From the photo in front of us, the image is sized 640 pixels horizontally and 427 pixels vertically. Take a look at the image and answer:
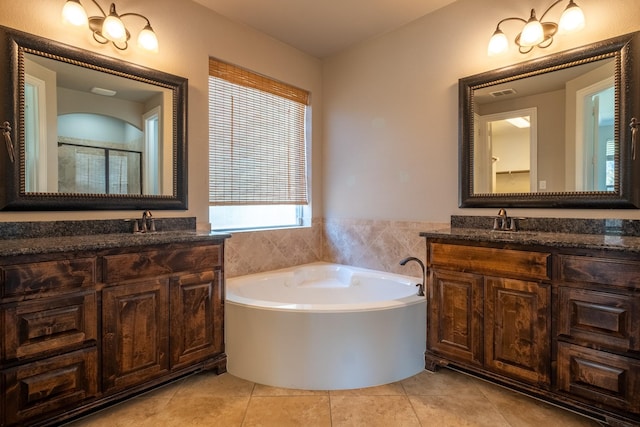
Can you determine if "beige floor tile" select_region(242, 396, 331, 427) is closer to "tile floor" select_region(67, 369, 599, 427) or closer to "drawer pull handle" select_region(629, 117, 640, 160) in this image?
"tile floor" select_region(67, 369, 599, 427)

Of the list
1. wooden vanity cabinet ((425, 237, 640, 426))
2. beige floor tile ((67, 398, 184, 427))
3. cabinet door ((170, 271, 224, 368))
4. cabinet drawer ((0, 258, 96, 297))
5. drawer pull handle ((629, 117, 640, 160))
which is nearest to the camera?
cabinet drawer ((0, 258, 96, 297))

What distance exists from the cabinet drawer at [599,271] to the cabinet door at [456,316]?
0.42 metres

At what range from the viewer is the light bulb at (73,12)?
1834mm

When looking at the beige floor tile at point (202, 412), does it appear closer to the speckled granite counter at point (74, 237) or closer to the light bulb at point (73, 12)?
the speckled granite counter at point (74, 237)

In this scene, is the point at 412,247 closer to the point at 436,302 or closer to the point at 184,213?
the point at 436,302

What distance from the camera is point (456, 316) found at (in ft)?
6.70

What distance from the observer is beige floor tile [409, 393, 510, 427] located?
A: 1.67 metres

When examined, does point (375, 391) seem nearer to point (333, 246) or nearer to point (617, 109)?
point (333, 246)

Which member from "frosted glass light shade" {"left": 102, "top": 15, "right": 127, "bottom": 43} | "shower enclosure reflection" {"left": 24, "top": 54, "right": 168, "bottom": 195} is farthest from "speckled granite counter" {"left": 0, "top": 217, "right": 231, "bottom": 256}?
"frosted glass light shade" {"left": 102, "top": 15, "right": 127, "bottom": 43}

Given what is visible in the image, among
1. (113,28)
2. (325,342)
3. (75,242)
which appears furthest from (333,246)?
(113,28)

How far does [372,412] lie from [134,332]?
129 centimetres

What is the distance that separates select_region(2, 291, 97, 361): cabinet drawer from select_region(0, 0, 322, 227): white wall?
60cm


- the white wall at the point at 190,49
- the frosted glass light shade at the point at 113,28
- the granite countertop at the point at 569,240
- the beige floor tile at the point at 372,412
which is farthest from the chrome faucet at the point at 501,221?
the frosted glass light shade at the point at 113,28

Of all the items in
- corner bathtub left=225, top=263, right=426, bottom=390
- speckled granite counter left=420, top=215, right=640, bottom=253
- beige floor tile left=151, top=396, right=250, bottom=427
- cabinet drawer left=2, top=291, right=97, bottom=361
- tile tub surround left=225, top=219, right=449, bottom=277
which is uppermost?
speckled granite counter left=420, top=215, right=640, bottom=253
